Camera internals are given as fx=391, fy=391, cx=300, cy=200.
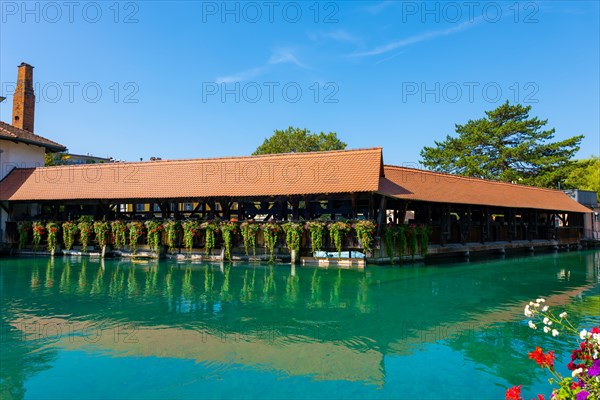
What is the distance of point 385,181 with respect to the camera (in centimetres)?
1861

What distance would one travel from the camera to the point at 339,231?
51.3 feet

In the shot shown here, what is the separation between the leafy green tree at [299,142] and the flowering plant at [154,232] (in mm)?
24463

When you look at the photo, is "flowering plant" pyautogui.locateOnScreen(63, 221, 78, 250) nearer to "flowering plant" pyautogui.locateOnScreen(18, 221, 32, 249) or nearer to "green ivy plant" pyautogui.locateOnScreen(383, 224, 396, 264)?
"flowering plant" pyautogui.locateOnScreen(18, 221, 32, 249)

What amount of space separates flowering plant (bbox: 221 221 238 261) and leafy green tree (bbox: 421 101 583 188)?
→ 25.3 m

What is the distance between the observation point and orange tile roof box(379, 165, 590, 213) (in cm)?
1798

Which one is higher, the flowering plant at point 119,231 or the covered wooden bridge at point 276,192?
the covered wooden bridge at point 276,192

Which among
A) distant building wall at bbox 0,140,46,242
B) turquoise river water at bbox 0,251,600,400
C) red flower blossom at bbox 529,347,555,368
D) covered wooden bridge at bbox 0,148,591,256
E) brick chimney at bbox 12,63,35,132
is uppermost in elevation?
brick chimney at bbox 12,63,35,132

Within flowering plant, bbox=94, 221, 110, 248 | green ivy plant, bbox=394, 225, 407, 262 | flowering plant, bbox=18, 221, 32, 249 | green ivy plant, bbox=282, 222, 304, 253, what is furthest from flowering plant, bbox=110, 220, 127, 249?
green ivy plant, bbox=394, 225, 407, 262

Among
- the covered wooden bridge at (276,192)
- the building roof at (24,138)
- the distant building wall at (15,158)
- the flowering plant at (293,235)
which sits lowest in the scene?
the flowering plant at (293,235)

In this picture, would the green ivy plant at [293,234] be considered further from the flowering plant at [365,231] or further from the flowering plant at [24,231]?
the flowering plant at [24,231]

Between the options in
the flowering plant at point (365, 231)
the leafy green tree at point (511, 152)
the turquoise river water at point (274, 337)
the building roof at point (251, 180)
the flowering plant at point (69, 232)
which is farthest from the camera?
the leafy green tree at point (511, 152)

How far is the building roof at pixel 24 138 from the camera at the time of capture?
20103mm

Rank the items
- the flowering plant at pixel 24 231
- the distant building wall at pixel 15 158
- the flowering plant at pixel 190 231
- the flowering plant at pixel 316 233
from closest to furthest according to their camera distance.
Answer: the flowering plant at pixel 316 233
the flowering plant at pixel 190 231
the flowering plant at pixel 24 231
the distant building wall at pixel 15 158

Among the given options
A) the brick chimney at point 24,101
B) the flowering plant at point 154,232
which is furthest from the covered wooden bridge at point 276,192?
the brick chimney at point 24,101
